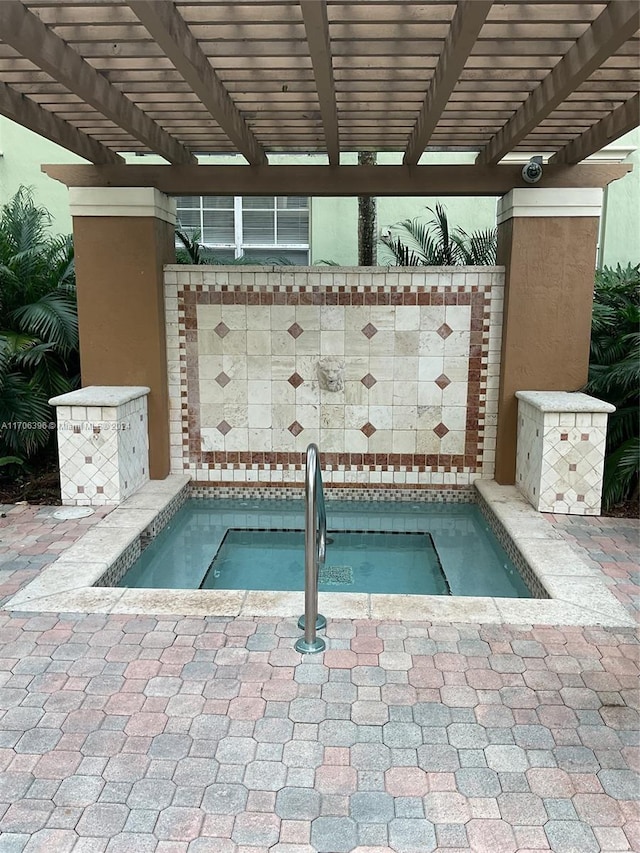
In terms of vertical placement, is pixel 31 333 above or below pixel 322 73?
below

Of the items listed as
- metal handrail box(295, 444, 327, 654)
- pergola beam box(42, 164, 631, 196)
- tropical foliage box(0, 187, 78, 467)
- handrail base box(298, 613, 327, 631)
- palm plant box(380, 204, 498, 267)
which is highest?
pergola beam box(42, 164, 631, 196)

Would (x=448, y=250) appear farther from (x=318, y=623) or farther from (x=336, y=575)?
(x=318, y=623)

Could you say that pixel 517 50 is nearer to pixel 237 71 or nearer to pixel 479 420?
pixel 237 71

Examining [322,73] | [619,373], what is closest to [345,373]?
[619,373]

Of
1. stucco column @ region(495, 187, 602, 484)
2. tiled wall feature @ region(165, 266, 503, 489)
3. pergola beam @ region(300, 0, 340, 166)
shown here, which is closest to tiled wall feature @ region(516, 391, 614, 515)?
stucco column @ region(495, 187, 602, 484)

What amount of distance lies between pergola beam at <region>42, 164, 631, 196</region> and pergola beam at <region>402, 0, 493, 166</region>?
2.24ft

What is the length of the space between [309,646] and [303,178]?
400 centimetres

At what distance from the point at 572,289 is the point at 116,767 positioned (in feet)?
16.0

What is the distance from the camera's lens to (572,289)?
18.0 feet

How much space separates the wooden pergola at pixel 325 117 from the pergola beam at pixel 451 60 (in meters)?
0.01

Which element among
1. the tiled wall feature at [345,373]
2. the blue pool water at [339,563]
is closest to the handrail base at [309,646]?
the blue pool water at [339,563]

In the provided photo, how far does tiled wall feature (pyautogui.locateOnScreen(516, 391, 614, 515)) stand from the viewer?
475cm

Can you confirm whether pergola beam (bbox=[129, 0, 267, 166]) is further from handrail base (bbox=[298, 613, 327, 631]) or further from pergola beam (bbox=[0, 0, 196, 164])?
handrail base (bbox=[298, 613, 327, 631])

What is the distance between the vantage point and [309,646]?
294cm
